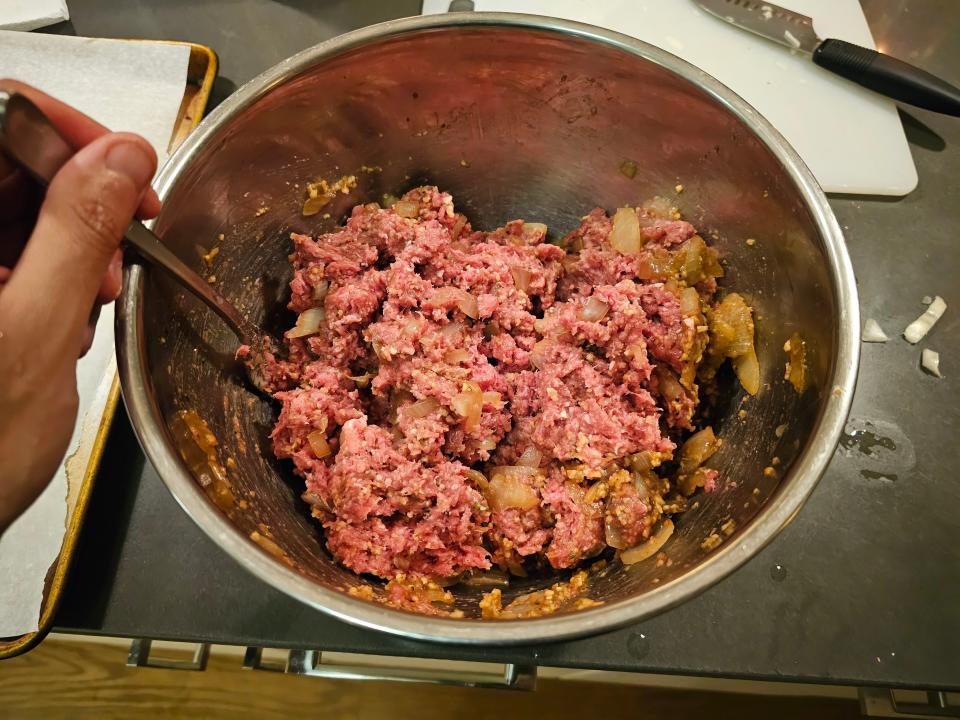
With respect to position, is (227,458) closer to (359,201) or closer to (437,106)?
(359,201)

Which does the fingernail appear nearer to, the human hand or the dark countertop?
the human hand

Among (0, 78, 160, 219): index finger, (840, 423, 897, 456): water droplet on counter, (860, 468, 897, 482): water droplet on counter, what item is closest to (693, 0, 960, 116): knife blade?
(840, 423, 897, 456): water droplet on counter

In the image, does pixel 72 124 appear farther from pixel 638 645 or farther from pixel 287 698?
pixel 287 698

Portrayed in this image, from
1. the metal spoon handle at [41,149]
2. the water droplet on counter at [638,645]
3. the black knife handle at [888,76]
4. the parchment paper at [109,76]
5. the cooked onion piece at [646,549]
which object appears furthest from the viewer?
the parchment paper at [109,76]

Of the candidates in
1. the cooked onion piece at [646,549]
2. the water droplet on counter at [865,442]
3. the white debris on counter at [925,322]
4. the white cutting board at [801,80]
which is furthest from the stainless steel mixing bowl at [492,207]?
the white cutting board at [801,80]

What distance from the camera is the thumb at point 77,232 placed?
3.61 feet

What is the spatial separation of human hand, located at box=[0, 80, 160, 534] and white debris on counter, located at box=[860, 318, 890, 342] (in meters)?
2.09

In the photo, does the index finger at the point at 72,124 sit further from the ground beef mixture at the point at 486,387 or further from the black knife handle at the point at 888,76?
the black knife handle at the point at 888,76

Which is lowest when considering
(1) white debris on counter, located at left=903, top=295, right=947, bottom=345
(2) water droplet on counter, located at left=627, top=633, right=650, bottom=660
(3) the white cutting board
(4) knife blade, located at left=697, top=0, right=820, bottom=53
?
(2) water droplet on counter, located at left=627, top=633, right=650, bottom=660

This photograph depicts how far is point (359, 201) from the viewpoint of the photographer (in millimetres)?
2021

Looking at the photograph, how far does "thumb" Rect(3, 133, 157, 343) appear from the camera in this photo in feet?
3.61

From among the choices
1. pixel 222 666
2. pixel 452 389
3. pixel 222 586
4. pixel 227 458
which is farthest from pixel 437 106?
pixel 222 666

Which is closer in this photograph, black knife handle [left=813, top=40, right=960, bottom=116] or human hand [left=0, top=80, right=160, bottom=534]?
human hand [left=0, top=80, right=160, bottom=534]

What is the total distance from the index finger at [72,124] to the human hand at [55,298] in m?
0.04
